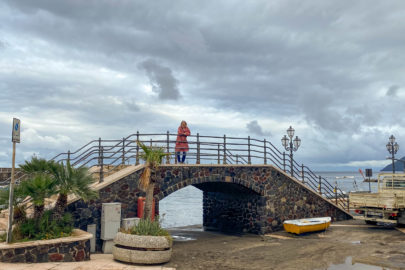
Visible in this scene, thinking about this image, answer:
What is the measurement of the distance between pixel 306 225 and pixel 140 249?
9.45m

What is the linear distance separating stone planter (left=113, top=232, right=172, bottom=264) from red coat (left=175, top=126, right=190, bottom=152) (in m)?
5.79

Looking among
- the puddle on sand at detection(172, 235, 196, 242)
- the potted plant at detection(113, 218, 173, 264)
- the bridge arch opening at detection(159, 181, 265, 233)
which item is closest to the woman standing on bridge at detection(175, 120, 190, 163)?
the bridge arch opening at detection(159, 181, 265, 233)

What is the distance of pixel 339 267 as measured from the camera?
10797mm

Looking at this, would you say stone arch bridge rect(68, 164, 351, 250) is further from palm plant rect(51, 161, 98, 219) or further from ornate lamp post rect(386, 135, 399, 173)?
ornate lamp post rect(386, 135, 399, 173)

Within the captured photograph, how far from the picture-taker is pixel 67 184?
34.8 feet


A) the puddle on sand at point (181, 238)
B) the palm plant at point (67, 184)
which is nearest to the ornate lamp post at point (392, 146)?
the puddle on sand at point (181, 238)

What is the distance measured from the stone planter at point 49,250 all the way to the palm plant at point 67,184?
916 mm

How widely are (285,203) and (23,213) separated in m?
13.0

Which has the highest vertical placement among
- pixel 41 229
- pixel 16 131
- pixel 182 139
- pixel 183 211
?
pixel 182 139

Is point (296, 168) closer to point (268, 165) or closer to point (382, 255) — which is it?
point (268, 165)

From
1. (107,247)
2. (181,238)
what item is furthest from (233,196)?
(107,247)

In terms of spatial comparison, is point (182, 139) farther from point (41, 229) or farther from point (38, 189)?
point (41, 229)

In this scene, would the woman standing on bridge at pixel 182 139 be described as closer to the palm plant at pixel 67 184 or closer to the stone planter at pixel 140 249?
the palm plant at pixel 67 184

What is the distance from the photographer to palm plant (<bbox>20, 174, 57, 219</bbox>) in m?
10.0
